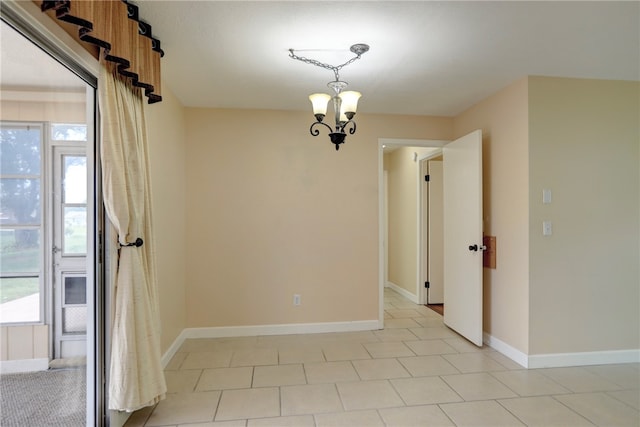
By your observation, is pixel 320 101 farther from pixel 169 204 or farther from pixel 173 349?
pixel 173 349

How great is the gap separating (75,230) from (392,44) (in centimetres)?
238

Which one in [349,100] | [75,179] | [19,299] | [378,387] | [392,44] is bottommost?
[378,387]

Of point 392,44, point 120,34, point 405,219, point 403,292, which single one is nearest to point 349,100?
point 392,44

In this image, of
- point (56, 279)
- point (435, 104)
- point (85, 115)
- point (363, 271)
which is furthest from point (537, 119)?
point (56, 279)

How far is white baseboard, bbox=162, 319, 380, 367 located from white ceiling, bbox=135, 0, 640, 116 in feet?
8.09

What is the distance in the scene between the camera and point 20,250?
5.93ft

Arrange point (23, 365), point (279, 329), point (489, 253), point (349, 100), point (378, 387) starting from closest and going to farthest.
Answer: point (23, 365), point (349, 100), point (378, 387), point (489, 253), point (279, 329)

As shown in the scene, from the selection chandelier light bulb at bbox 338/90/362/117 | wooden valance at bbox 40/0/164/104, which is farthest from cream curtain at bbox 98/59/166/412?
chandelier light bulb at bbox 338/90/362/117

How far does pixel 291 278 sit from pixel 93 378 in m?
2.08

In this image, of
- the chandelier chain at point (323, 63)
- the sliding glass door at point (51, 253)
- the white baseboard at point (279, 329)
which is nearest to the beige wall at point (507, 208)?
the white baseboard at point (279, 329)

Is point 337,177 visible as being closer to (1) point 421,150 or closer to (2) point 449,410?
(1) point 421,150

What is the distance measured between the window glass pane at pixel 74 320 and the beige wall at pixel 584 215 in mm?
3340

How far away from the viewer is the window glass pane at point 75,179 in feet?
6.46

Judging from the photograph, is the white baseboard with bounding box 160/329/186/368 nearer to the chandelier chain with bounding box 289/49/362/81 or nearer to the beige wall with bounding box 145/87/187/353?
the beige wall with bounding box 145/87/187/353
